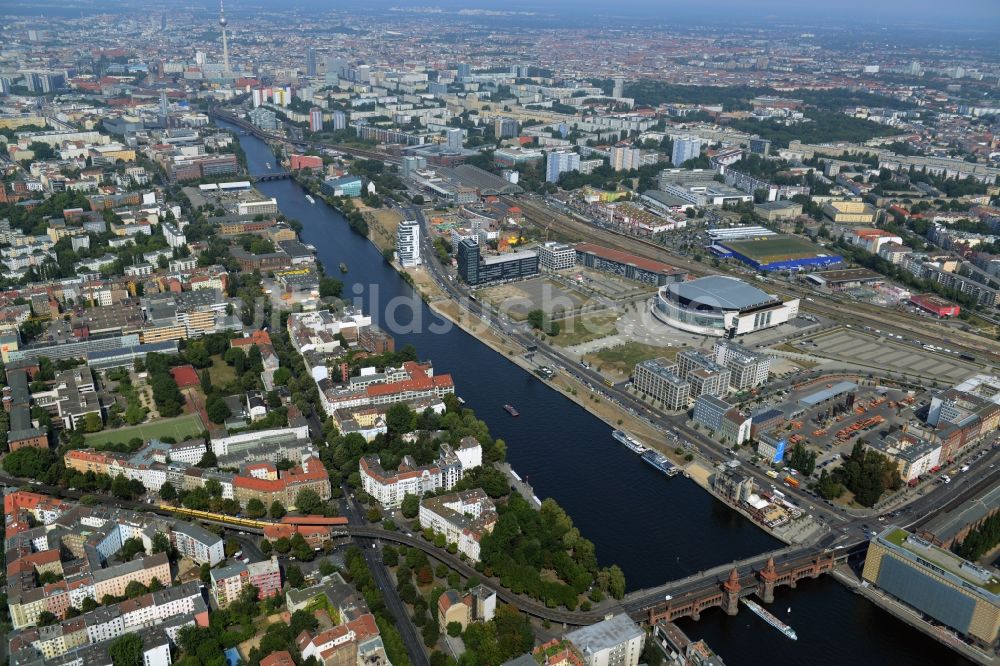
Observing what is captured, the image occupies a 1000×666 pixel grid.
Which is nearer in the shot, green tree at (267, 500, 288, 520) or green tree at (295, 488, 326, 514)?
green tree at (267, 500, 288, 520)

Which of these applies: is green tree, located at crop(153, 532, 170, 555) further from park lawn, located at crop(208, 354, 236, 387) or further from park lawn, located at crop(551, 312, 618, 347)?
park lawn, located at crop(551, 312, 618, 347)

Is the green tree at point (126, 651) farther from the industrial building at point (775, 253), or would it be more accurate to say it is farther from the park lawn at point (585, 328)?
the industrial building at point (775, 253)

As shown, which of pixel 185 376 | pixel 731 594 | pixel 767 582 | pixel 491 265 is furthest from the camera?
pixel 491 265

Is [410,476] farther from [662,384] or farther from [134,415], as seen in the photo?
[662,384]

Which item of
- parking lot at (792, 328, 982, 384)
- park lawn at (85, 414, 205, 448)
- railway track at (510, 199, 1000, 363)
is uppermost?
railway track at (510, 199, 1000, 363)

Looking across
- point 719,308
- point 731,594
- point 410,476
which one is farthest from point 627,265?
point 731,594

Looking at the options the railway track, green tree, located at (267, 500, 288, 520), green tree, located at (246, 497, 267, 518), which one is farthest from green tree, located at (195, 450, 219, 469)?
the railway track
